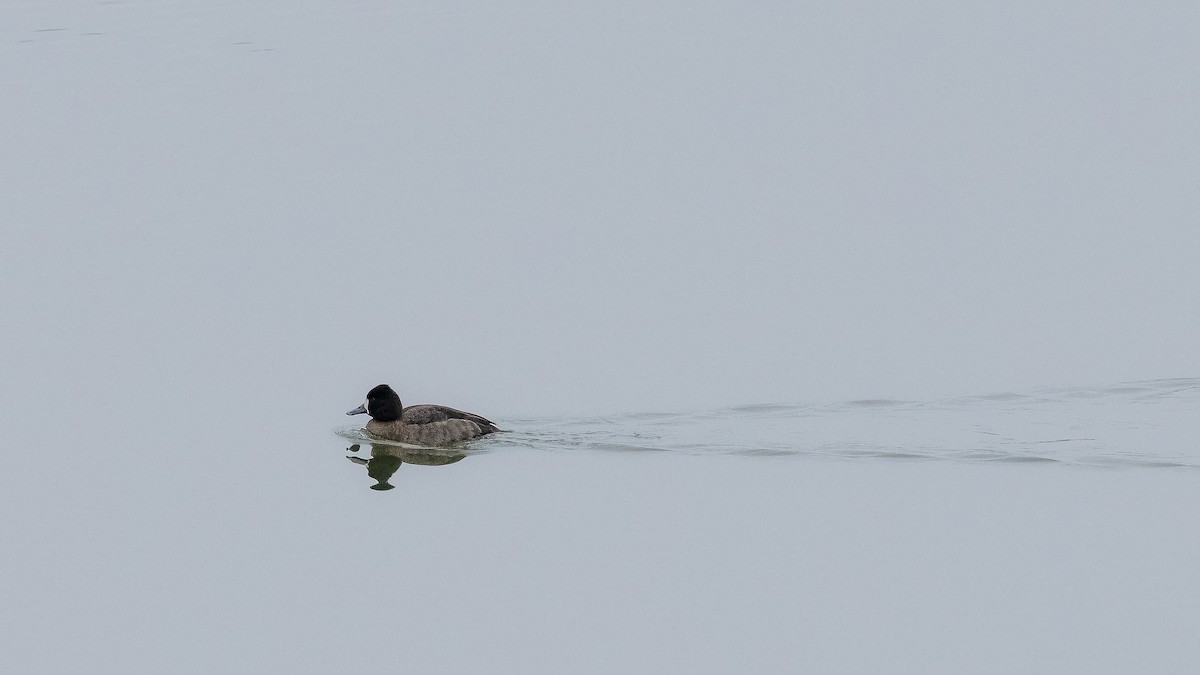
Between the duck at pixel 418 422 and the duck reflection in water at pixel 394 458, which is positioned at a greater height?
the duck at pixel 418 422

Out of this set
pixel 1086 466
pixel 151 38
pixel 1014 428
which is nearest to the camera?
pixel 1086 466

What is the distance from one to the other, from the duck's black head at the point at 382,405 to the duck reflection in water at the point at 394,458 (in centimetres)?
41

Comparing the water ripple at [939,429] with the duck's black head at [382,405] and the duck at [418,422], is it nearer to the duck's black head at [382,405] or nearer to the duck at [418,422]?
the duck at [418,422]

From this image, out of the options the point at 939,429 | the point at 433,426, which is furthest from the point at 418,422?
the point at 939,429

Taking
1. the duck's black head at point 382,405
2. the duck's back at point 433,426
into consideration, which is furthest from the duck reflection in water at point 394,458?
the duck's black head at point 382,405

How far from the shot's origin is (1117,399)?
64.8 ft

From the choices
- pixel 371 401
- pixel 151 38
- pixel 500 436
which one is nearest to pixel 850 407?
pixel 500 436

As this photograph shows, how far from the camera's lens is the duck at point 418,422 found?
789 inches

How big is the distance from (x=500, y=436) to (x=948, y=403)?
216 inches

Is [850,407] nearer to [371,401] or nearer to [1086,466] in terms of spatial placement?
[1086,466]

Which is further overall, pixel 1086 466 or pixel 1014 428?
pixel 1014 428

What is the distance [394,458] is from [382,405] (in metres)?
0.96

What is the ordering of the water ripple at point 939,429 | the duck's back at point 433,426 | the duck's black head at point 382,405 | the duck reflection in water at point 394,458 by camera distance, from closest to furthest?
the water ripple at point 939,429, the duck reflection in water at point 394,458, the duck's back at point 433,426, the duck's black head at point 382,405

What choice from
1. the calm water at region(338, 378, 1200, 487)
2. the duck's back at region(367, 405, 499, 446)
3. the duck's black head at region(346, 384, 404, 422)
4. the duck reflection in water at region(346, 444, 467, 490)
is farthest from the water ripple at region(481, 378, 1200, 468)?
the duck's black head at region(346, 384, 404, 422)
